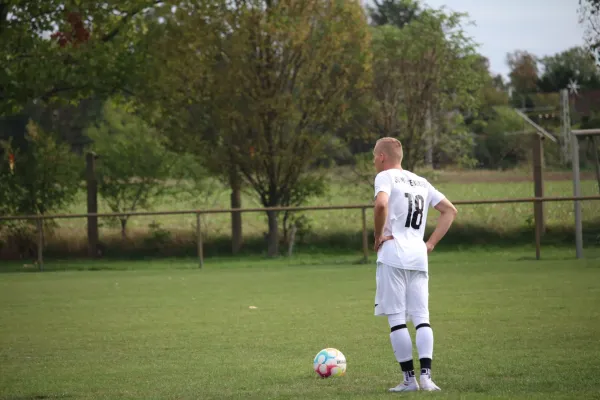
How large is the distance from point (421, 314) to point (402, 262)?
439 mm

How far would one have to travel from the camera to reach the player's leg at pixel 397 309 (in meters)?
6.61

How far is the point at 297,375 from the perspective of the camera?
744 centimetres

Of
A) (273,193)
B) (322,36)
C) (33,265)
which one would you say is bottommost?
(33,265)

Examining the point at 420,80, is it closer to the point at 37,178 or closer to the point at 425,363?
the point at 37,178

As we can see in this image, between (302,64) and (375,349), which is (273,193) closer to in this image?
(302,64)

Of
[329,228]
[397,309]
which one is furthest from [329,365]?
[329,228]

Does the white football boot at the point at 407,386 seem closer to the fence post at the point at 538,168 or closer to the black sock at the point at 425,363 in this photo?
the black sock at the point at 425,363

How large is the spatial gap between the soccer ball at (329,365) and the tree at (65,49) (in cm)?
1664

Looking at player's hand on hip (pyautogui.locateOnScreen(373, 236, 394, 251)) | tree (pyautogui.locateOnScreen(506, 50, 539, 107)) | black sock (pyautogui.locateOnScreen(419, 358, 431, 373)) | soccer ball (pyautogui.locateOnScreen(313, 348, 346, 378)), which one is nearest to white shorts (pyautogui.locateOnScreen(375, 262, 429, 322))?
player's hand on hip (pyautogui.locateOnScreen(373, 236, 394, 251))

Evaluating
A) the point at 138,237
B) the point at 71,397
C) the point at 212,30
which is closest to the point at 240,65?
the point at 212,30

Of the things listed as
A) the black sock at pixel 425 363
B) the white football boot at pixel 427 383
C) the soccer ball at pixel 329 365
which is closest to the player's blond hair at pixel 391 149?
the black sock at pixel 425 363

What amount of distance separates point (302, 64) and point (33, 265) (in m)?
8.54

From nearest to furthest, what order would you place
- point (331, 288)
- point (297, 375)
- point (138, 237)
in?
1. point (297, 375)
2. point (331, 288)
3. point (138, 237)

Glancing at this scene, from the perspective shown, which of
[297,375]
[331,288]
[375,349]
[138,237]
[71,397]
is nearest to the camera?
[71,397]
